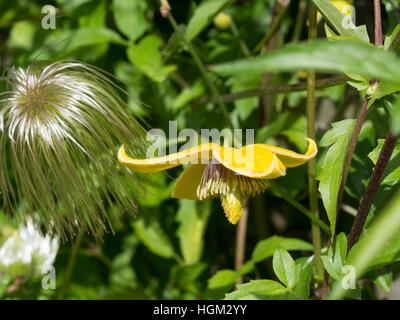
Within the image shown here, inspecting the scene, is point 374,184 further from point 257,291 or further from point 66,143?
point 66,143

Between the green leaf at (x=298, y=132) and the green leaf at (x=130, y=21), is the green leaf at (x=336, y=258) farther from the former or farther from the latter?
the green leaf at (x=130, y=21)

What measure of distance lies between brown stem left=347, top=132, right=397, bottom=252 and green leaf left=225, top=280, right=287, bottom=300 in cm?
14

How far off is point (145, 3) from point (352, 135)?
68 cm

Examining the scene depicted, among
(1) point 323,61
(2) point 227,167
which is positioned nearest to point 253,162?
(2) point 227,167

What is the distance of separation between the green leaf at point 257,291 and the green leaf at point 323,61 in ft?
1.54

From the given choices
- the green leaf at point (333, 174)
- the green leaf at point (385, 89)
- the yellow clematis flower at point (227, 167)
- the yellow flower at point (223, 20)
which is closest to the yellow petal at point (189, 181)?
the yellow clematis flower at point (227, 167)

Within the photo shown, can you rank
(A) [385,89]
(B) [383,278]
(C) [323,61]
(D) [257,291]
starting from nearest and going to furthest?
(C) [323,61]
(A) [385,89]
(D) [257,291]
(B) [383,278]

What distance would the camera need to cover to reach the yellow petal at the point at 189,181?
0.87 m

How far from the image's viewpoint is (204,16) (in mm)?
1021

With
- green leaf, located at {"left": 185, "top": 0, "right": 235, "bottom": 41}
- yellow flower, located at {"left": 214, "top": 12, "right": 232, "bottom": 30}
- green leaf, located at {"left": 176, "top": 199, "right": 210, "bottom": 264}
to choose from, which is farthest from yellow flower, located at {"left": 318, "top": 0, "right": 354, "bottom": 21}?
green leaf, located at {"left": 176, "top": 199, "right": 210, "bottom": 264}

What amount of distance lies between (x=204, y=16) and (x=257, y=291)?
57 cm

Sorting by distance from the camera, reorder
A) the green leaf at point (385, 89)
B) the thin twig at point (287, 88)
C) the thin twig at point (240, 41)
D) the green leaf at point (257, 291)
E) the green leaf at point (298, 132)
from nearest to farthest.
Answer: the green leaf at point (385, 89) → the green leaf at point (257, 291) → the thin twig at point (287, 88) → the green leaf at point (298, 132) → the thin twig at point (240, 41)
